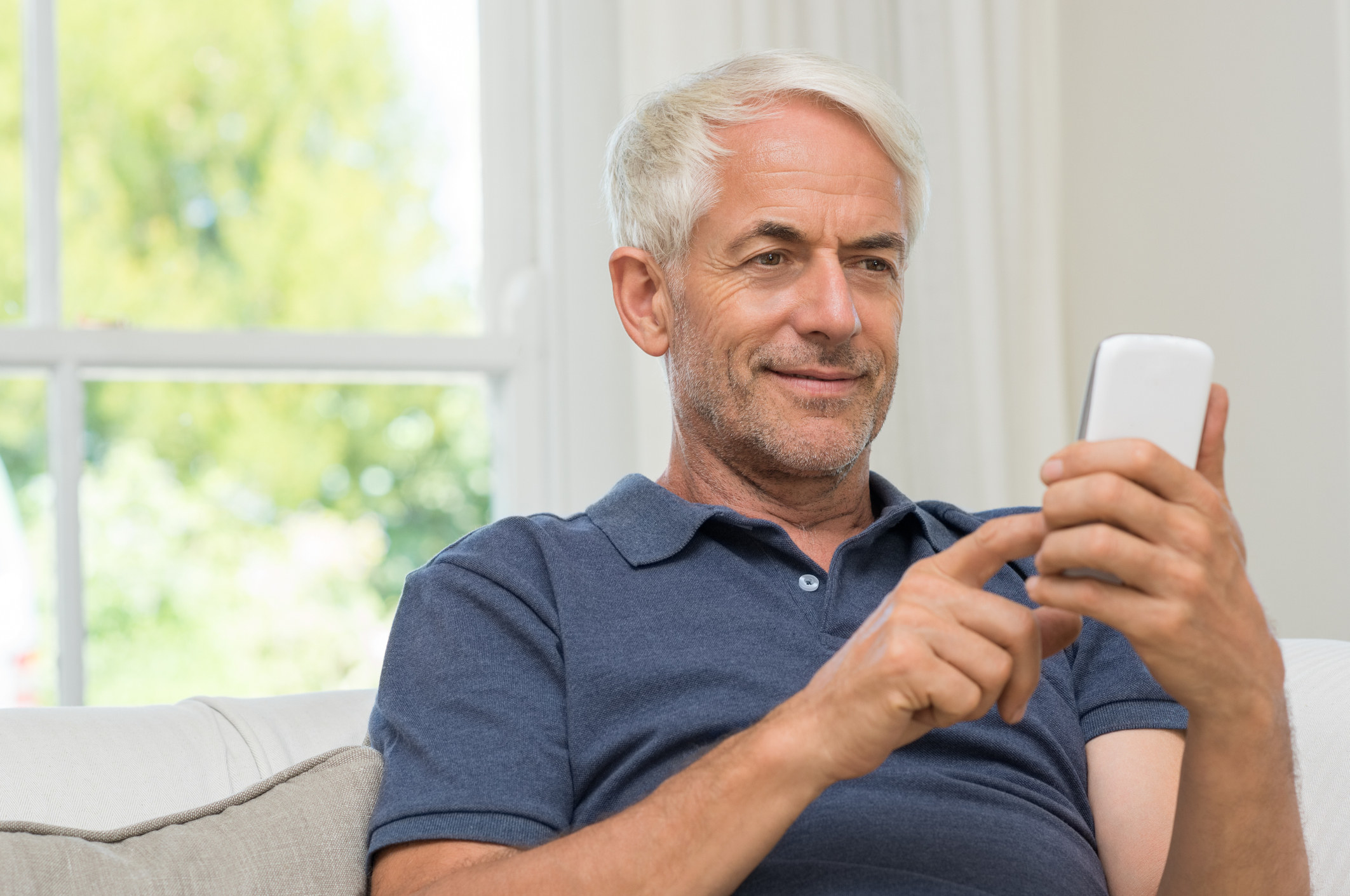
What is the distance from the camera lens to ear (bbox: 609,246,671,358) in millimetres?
1472

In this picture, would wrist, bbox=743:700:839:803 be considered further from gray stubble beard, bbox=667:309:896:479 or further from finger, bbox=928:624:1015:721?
gray stubble beard, bbox=667:309:896:479

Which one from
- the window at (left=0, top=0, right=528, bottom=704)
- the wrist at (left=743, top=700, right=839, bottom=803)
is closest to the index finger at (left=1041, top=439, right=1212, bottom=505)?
the wrist at (left=743, top=700, right=839, bottom=803)

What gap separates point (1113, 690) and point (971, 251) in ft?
3.67

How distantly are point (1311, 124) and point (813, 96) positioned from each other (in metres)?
0.87

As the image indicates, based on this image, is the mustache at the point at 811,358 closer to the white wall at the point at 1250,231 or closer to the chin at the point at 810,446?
the chin at the point at 810,446

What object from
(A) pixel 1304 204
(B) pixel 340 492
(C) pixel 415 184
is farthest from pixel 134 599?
(A) pixel 1304 204

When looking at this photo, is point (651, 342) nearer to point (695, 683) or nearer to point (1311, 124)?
point (695, 683)

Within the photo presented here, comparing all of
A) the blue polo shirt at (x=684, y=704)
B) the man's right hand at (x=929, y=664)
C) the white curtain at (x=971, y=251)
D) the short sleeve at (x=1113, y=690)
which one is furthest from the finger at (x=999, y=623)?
the white curtain at (x=971, y=251)

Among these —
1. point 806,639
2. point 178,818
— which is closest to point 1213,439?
point 806,639

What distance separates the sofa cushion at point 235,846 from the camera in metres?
0.92

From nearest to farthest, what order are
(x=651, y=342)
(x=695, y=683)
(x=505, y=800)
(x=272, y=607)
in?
(x=505, y=800) → (x=695, y=683) → (x=651, y=342) → (x=272, y=607)

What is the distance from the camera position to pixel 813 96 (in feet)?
4.47

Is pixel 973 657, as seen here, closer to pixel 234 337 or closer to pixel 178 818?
pixel 178 818

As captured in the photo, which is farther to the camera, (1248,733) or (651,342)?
(651,342)
